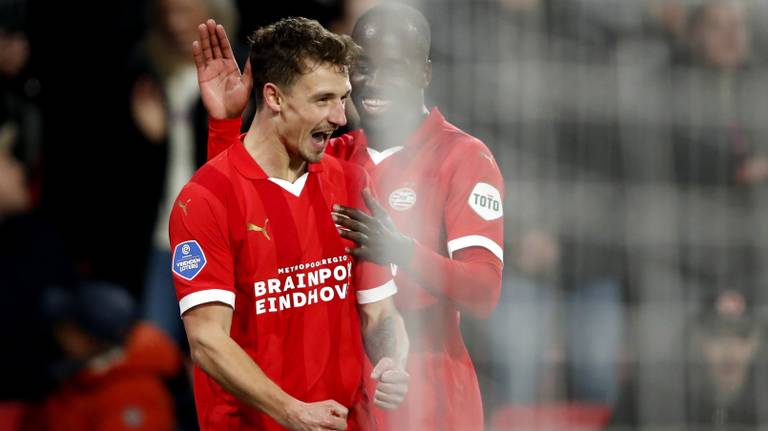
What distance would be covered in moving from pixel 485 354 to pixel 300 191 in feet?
4.82

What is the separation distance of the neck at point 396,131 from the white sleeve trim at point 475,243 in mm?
416

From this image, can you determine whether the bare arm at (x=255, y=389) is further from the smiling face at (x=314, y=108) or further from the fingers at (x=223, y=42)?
the fingers at (x=223, y=42)

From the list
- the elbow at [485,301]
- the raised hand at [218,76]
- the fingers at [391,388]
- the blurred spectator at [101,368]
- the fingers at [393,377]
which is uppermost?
the raised hand at [218,76]

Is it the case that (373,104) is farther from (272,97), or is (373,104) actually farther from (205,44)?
(205,44)

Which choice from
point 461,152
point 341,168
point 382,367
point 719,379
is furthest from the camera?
point 719,379

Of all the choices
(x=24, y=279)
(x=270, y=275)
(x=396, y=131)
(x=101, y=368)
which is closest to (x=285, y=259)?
(x=270, y=275)

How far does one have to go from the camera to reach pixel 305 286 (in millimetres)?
3965

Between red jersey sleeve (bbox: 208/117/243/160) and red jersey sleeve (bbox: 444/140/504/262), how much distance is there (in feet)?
2.30

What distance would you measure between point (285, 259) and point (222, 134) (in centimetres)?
55

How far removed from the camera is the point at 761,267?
5234 mm

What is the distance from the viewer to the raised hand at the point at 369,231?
12.2 ft

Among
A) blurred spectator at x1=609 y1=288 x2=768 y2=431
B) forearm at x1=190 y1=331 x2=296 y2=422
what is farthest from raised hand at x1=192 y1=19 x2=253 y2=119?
blurred spectator at x1=609 y1=288 x2=768 y2=431

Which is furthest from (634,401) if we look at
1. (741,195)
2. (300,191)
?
(300,191)

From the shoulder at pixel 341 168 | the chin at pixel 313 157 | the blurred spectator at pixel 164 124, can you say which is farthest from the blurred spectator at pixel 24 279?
the chin at pixel 313 157
